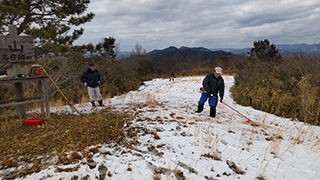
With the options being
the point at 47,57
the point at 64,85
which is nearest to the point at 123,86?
the point at 64,85

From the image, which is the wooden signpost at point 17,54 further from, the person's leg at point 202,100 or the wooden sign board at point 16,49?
the person's leg at point 202,100

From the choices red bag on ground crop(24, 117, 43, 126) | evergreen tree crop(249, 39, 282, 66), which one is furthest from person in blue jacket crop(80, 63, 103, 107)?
evergreen tree crop(249, 39, 282, 66)

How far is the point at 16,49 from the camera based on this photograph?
481 centimetres

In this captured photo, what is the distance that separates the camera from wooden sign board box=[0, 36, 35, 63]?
15.2 ft

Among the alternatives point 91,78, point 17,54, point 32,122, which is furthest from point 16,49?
point 91,78

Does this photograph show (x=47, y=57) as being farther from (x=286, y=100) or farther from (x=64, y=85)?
(x=286, y=100)

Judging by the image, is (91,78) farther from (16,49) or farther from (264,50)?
(264,50)

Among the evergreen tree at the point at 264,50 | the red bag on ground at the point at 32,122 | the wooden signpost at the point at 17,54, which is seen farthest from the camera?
the evergreen tree at the point at 264,50

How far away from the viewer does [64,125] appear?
4.50 m

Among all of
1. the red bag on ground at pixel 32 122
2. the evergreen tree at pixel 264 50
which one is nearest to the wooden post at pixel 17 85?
the red bag on ground at pixel 32 122

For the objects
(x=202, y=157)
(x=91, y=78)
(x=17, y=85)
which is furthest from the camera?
(x=91, y=78)

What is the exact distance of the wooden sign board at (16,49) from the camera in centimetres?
462

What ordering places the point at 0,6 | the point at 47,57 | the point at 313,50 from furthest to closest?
the point at 47,57 → the point at 0,6 → the point at 313,50

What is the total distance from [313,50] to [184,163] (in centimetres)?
715
